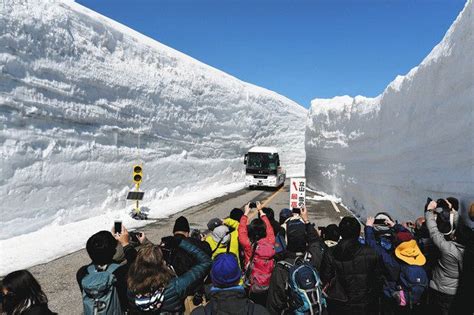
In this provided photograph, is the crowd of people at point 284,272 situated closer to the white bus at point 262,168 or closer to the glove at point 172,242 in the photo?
the glove at point 172,242

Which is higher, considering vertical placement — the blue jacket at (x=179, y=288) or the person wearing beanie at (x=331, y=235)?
the person wearing beanie at (x=331, y=235)

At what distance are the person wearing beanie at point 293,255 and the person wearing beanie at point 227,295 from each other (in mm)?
983

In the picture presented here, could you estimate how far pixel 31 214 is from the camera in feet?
33.6

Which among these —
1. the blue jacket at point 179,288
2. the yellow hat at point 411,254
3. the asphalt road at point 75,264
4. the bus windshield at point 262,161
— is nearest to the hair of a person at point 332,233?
the yellow hat at point 411,254

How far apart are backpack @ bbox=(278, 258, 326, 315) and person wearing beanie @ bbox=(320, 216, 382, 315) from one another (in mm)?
445

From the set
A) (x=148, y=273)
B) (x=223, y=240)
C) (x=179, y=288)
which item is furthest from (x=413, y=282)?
(x=148, y=273)

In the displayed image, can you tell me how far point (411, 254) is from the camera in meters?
3.95

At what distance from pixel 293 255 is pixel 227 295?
4.61 ft

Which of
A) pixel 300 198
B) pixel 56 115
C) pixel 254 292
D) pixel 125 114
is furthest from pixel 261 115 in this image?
pixel 254 292

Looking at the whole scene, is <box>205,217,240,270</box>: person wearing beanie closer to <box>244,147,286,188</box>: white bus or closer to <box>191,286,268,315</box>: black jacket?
<box>191,286,268,315</box>: black jacket

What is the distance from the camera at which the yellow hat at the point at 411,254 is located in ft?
13.0

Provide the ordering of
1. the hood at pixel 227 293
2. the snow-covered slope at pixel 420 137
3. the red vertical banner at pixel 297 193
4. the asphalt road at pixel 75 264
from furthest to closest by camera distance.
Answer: the red vertical banner at pixel 297 193
the snow-covered slope at pixel 420 137
the asphalt road at pixel 75 264
the hood at pixel 227 293

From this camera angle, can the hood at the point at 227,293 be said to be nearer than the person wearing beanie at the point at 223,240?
Yes

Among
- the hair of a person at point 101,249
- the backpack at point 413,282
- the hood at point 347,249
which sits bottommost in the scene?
the backpack at point 413,282
